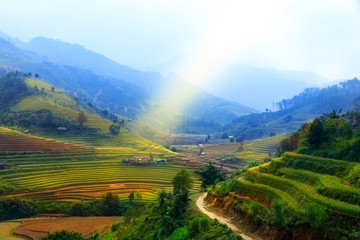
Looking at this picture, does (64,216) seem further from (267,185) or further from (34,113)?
(34,113)

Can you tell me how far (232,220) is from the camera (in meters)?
24.8

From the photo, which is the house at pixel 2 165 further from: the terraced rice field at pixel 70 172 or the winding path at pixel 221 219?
the winding path at pixel 221 219

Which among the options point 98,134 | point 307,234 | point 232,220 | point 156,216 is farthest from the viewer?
point 98,134

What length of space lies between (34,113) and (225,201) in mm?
94874

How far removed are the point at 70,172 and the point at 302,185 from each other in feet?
179

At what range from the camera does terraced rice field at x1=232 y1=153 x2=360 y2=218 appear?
19734mm

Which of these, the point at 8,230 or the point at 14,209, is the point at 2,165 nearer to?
the point at 14,209

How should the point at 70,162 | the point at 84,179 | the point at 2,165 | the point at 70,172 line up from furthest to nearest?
the point at 70,162 < the point at 70,172 < the point at 84,179 < the point at 2,165

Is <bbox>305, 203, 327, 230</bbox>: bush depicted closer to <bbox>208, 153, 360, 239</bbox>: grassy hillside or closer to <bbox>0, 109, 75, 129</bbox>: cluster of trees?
<bbox>208, 153, 360, 239</bbox>: grassy hillside

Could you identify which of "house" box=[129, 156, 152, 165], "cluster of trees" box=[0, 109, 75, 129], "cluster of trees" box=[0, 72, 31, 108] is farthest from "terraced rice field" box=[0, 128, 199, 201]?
"cluster of trees" box=[0, 72, 31, 108]

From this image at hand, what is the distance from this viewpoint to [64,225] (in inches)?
1663

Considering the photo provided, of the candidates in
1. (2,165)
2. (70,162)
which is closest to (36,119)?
(70,162)

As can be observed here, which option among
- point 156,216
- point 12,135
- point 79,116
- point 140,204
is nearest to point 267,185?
point 156,216

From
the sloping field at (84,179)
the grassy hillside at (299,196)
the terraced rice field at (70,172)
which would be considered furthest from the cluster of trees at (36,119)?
the grassy hillside at (299,196)
